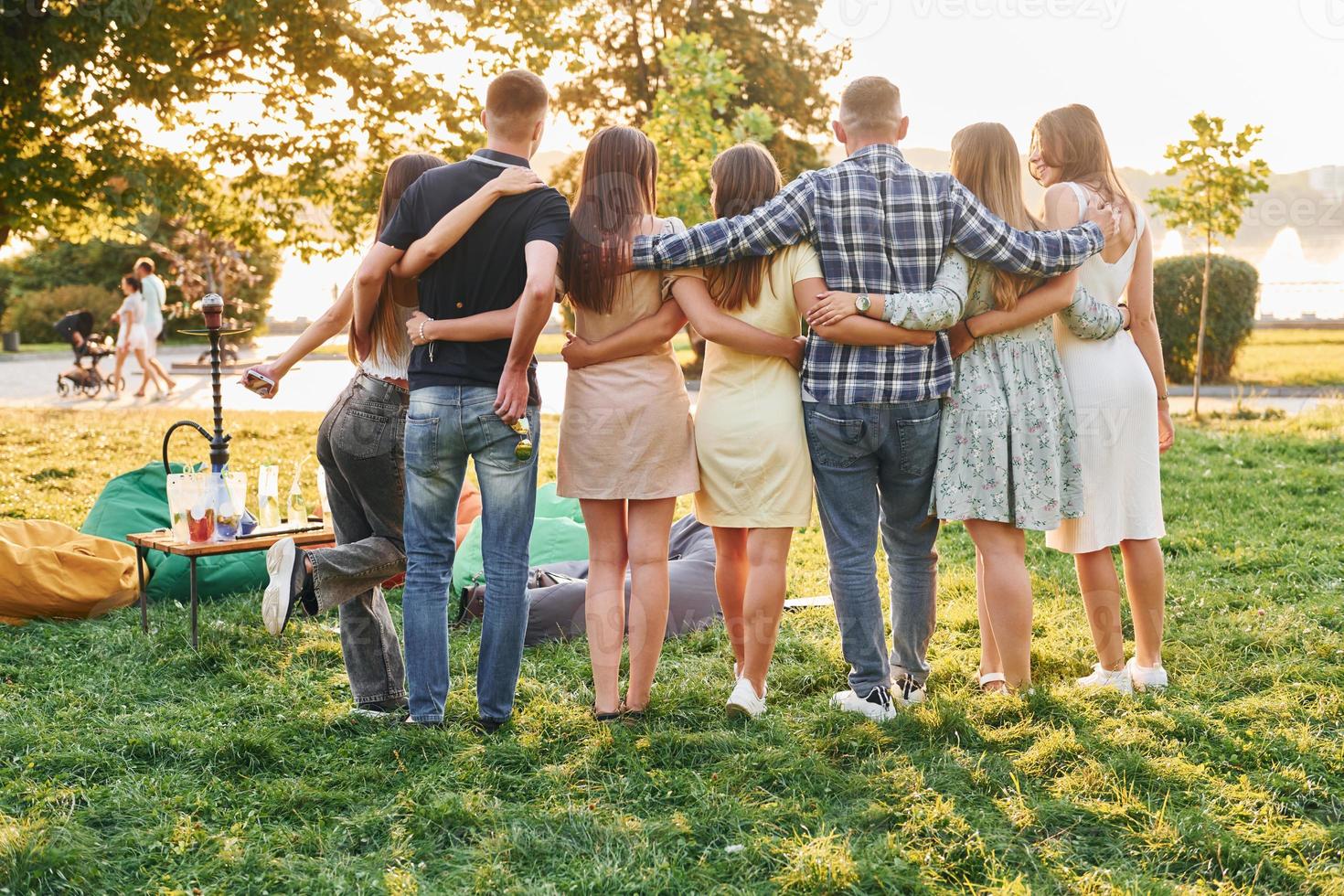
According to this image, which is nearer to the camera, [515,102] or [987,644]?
[515,102]

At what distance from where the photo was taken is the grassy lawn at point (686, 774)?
2.64 meters

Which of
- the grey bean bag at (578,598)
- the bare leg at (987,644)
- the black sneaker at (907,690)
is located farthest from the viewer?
the grey bean bag at (578,598)

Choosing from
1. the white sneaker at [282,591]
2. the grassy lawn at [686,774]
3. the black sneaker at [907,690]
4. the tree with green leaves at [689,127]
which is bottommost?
the grassy lawn at [686,774]

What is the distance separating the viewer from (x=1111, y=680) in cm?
385

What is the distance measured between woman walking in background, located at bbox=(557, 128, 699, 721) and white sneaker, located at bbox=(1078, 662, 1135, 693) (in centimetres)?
148

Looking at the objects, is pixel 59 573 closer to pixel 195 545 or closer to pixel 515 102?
pixel 195 545

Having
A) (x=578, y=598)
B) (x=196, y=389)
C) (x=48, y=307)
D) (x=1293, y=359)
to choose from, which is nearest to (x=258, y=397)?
(x=196, y=389)

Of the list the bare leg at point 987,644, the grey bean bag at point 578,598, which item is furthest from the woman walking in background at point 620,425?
the bare leg at point 987,644

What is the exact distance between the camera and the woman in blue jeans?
3574mm

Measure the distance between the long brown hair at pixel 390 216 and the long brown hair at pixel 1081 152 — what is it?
195 centimetres

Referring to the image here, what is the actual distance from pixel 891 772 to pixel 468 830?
1.14 m

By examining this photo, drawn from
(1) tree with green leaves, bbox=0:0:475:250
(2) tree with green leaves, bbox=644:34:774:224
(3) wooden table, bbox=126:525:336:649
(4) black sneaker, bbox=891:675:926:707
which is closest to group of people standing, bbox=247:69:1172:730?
(4) black sneaker, bbox=891:675:926:707

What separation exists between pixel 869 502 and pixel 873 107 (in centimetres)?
119

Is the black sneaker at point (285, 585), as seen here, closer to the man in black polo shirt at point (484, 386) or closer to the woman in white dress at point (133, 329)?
the man in black polo shirt at point (484, 386)
